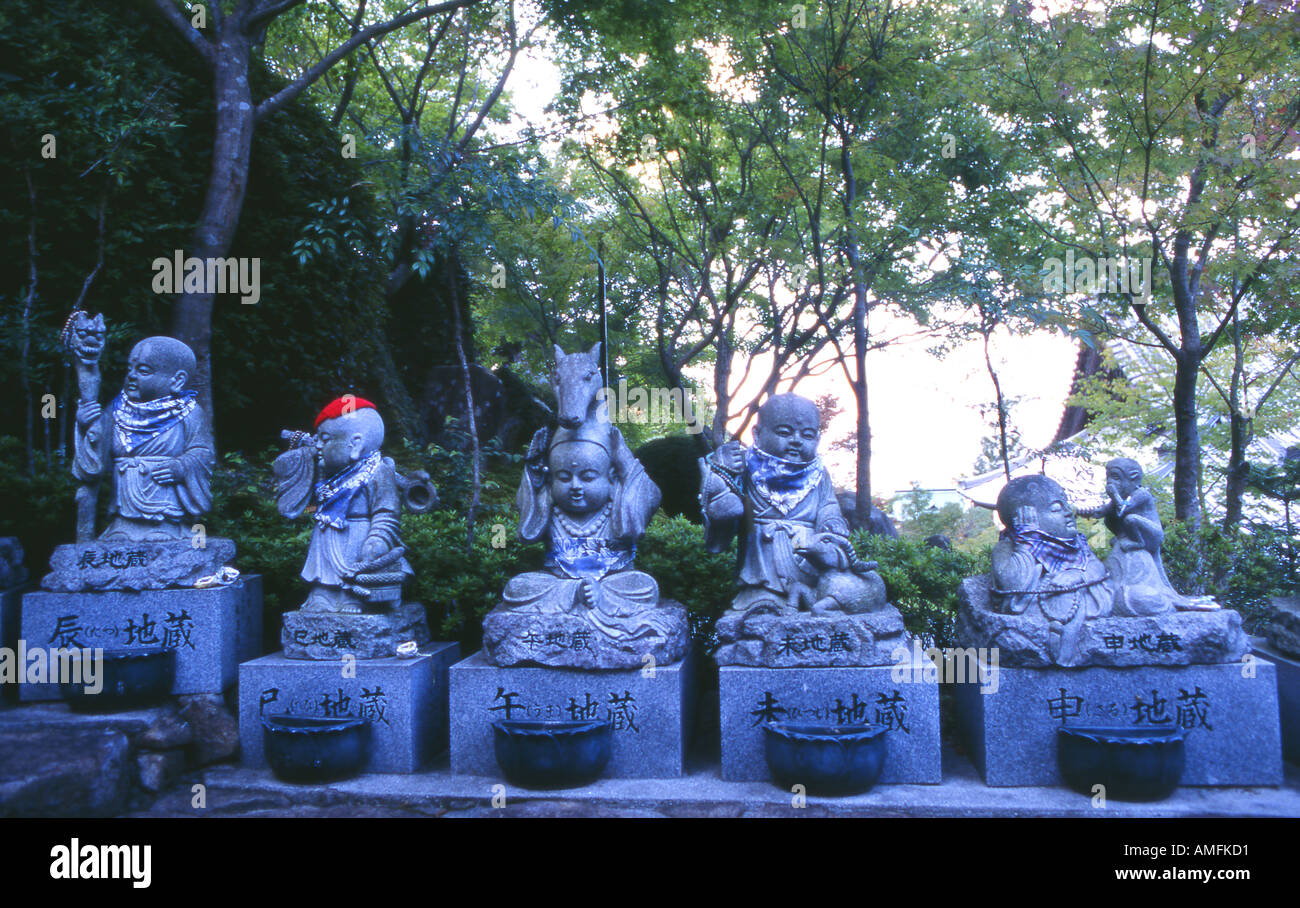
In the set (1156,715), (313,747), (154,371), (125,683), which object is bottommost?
(313,747)

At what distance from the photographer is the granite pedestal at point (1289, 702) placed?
4.93 metres

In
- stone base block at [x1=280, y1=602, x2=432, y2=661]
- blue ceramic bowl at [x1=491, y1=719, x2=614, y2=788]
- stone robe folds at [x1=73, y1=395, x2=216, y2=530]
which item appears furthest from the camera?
stone robe folds at [x1=73, y1=395, x2=216, y2=530]

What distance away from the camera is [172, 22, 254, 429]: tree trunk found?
7.80m

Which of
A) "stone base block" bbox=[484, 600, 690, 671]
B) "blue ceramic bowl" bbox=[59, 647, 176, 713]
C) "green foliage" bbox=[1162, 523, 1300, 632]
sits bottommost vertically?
"blue ceramic bowl" bbox=[59, 647, 176, 713]

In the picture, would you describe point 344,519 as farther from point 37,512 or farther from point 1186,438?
point 1186,438

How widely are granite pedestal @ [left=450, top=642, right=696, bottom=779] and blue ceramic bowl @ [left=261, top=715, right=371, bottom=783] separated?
22.0 inches

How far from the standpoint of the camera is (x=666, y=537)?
6.71 m

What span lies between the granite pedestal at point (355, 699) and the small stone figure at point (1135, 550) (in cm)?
407

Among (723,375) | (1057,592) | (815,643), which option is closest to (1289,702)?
(1057,592)

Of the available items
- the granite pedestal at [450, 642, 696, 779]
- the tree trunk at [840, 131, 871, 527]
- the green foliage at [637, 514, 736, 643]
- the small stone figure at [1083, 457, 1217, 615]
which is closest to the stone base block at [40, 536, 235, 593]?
the granite pedestal at [450, 642, 696, 779]

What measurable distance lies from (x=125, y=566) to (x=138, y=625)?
1.28ft

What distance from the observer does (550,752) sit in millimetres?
4426

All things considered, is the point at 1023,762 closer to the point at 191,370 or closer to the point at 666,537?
the point at 666,537

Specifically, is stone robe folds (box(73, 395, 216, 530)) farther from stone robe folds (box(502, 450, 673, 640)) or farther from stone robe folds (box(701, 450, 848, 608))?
stone robe folds (box(701, 450, 848, 608))
